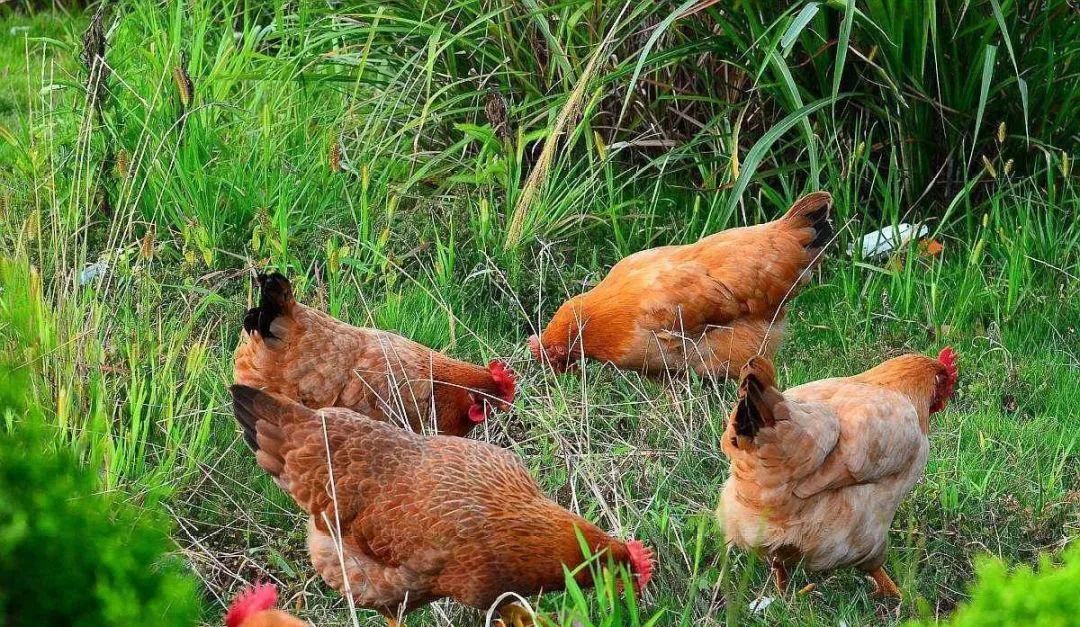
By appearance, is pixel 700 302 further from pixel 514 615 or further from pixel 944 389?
pixel 514 615

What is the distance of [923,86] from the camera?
16.2 feet

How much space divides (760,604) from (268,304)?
1699 mm

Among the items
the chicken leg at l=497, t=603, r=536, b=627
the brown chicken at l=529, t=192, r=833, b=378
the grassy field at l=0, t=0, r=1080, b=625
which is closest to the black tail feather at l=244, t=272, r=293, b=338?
the grassy field at l=0, t=0, r=1080, b=625

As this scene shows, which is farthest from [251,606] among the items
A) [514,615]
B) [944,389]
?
[944,389]

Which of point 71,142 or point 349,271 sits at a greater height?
point 71,142

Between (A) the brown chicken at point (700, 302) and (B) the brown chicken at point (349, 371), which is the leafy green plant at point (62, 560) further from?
(A) the brown chicken at point (700, 302)

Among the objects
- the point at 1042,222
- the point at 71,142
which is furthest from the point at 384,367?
the point at 1042,222

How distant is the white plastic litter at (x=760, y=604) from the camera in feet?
10.2

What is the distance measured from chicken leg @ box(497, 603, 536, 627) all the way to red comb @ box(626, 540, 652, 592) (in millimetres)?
367

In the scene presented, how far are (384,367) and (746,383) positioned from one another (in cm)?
122

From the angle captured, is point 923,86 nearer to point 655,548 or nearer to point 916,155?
point 916,155

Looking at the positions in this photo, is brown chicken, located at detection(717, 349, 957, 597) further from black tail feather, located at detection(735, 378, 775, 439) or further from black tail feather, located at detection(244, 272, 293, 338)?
black tail feather, located at detection(244, 272, 293, 338)

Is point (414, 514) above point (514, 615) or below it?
above

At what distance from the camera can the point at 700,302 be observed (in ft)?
14.7
